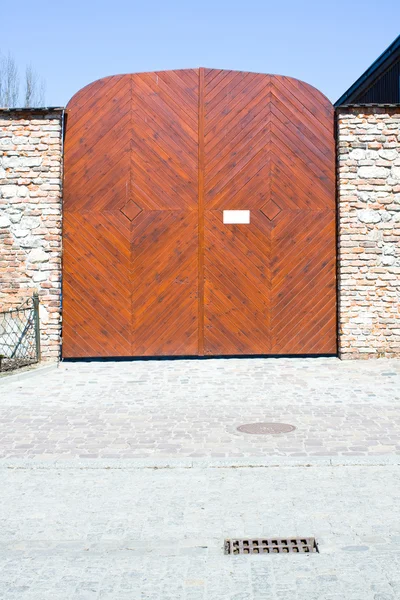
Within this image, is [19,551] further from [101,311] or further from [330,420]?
[101,311]

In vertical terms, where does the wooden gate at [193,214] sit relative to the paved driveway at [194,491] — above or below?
above

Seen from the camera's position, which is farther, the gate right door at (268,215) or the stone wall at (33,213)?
the gate right door at (268,215)

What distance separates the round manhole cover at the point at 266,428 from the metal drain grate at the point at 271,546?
3.02 m

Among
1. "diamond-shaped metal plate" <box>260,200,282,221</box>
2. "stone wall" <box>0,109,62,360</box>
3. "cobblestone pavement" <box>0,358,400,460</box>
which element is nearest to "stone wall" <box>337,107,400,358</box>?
"cobblestone pavement" <box>0,358,400,460</box>

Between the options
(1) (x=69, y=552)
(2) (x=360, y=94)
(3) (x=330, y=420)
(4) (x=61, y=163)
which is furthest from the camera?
(2) (x=360, y=94)

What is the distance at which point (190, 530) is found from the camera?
4715 mm

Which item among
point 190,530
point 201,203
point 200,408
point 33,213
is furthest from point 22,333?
point 190,530

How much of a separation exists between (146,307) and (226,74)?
4129 mm

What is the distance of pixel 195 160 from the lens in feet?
42.4

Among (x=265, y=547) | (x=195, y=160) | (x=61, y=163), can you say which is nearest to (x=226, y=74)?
(x=195, y=160)

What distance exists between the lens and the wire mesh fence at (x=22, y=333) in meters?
12.7

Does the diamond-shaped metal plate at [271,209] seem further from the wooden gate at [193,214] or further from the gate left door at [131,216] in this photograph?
the gate left door at [131,216]

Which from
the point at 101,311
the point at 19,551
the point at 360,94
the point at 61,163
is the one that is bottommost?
the point at 19,551

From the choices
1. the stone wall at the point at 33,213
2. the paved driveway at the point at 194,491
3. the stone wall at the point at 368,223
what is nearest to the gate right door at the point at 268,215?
the stone wall at the point at 368,223
